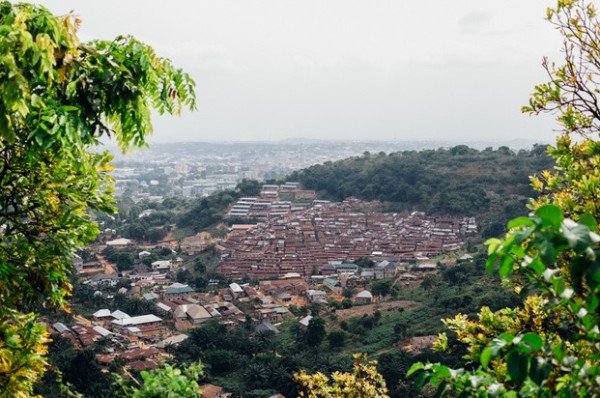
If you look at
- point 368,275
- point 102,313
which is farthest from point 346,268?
point 102,313

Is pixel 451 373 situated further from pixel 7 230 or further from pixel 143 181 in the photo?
pixel 143 181

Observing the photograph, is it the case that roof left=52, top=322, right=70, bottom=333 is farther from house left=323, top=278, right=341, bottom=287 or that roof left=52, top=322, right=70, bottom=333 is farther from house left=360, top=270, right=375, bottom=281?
house left=360, top=270, right=375, bottom=281

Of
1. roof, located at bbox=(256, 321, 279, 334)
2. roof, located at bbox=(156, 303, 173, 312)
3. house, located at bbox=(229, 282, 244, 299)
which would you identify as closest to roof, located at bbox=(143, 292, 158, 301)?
roof, located at bbox=(156, 303, 173, 312)

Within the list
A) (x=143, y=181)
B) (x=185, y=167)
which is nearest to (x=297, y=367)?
(x=143, y=181)

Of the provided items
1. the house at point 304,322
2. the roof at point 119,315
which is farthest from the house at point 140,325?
the house at point 304,322

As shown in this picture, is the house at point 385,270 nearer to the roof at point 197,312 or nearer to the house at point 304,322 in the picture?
the house at point 304,322

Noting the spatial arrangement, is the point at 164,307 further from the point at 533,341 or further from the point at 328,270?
the point at 533,341
